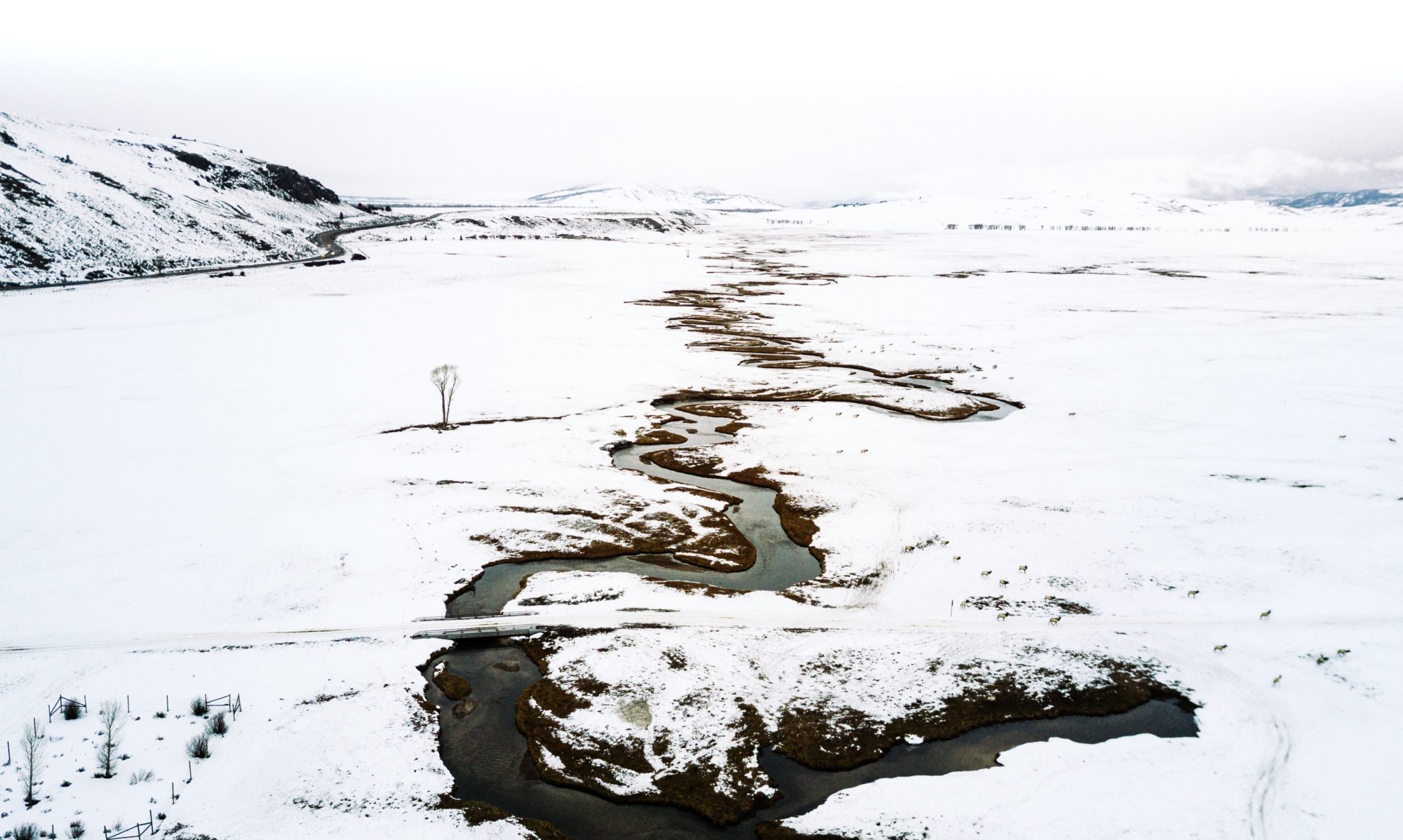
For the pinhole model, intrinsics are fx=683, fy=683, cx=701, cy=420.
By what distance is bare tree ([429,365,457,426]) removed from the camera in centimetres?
4916

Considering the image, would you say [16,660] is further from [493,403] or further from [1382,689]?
[1382,689]

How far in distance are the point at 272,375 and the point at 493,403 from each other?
22244 mm

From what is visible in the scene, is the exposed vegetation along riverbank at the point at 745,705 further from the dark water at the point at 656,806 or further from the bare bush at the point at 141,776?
the bare bush at the point at 141,776

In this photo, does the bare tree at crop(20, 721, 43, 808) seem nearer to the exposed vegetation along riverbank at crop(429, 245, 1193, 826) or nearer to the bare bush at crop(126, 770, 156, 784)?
the bare bush at crop(126, 770, 156, 784)

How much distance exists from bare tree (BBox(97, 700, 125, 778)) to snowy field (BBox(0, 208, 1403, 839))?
42cm

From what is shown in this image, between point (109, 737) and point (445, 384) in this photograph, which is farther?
point (445, 384)

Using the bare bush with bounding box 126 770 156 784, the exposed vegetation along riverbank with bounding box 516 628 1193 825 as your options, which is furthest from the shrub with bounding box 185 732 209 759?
the exposed vegetation along riverbank with bounding box 516 628 1193 825

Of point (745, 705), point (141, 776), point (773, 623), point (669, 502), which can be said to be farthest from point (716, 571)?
point (141, 776)

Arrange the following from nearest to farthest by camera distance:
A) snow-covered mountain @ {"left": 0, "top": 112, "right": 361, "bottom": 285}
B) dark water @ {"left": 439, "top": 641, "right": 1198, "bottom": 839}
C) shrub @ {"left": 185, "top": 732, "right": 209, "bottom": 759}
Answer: dark water @ {"left": 439, "top": 641, "right": 1198, "bottom": 839}
shrub @ {"left": 185, "top": 732, "right": 209, "bottom": 759}
snow-covered mountain @ {"left": 0, "top": 112, "right": 361, "bottom": 285}

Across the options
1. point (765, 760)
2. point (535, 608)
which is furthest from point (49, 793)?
point (765, 760)

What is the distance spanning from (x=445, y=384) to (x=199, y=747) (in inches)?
1445

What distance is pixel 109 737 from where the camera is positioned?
2092cm

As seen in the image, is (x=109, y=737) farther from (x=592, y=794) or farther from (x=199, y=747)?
(x=592, y=794)

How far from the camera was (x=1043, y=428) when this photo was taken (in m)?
49.1
